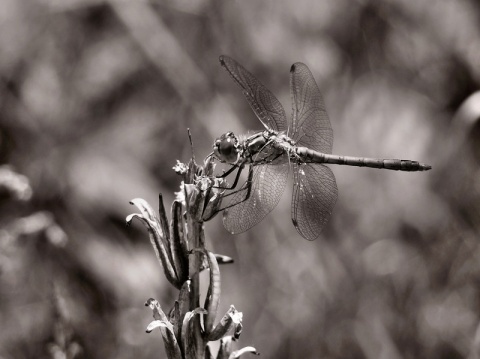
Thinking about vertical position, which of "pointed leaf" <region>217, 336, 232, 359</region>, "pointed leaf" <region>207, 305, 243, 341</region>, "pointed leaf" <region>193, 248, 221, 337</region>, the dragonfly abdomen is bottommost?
"pointed leaf" <region>217, 336, 232, 359</region>

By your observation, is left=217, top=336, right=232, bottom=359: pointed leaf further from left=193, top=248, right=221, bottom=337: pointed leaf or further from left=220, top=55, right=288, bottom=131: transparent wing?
left=220, top=55, right=288, bottom=131: transparent wing

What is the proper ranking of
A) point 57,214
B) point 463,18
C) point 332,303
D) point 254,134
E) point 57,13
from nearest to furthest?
point 254,134, point 332,303, point 57,214, point 57,13, point 463,18

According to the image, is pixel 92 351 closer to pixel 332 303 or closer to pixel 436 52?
pixel 332 303

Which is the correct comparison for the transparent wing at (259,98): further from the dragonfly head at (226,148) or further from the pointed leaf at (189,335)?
the pointed leaf at (189,335)

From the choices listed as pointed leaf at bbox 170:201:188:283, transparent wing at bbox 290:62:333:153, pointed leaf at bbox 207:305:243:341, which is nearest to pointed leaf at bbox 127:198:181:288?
pointed leaf at bbox 170:201:188:283

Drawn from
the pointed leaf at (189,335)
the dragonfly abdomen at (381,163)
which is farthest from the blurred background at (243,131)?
the pointed leaf at (189,335)

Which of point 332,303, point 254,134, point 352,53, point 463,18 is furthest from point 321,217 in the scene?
point 463,18
